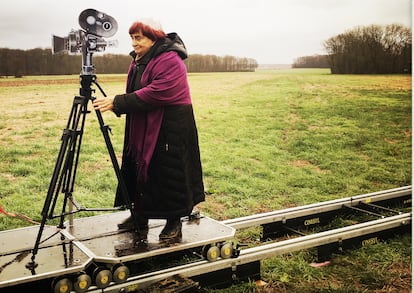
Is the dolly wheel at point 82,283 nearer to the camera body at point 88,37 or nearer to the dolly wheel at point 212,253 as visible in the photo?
the dolly wheel at point 212,253

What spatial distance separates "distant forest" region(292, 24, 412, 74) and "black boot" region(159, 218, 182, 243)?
109 inches

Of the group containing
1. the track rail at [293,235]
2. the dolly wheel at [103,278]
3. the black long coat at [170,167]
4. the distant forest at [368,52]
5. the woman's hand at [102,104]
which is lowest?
the track rail at [293,235]

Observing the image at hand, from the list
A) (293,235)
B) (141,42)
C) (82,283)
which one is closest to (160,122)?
(141,42)

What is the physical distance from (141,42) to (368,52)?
3.57 metres

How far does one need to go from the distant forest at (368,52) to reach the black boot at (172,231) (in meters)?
2.78

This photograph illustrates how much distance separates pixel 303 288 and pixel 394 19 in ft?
11.2

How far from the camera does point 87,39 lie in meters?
2.91

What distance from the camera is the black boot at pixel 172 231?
3.12 meters

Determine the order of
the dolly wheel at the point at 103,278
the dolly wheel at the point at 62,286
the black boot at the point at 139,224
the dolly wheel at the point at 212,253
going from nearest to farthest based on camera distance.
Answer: the dolly wheel at the point at 62,286
the dolly wheel at the point at 103,278
the dolly wheel at the point at 212,253
the black boot at the point at 139,224

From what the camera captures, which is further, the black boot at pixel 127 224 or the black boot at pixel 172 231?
the black boot at pixel 127 224

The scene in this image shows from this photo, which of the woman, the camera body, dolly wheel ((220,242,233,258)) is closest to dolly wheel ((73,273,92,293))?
the woman

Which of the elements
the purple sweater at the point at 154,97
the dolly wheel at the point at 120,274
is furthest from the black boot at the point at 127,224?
the dolly wheel at the point at 120,274

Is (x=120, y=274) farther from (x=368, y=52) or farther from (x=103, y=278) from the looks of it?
(x=368, y=52)

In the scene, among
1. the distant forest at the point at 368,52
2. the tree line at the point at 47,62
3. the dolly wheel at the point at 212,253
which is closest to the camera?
the dolly wheel at the point at 212,253
